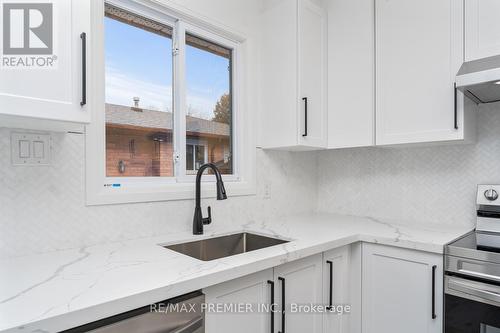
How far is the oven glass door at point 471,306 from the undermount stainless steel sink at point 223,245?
2.58ft

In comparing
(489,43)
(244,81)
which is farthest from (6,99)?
(489,43)

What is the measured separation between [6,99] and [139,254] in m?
0.71

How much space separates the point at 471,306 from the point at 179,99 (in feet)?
5.76

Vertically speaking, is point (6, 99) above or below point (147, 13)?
below

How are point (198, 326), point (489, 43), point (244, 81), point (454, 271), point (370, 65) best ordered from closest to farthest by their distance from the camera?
1. point (198, 326)
2. point (454, 271)
3. point (489, 43)
4. point (370, 65)
5. point (244, 81)

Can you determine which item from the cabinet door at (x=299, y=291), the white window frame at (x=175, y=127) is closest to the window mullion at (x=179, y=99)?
the white window frame at (x=175, y=127)

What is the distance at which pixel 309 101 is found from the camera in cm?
209

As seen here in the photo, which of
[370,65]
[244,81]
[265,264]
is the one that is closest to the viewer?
[265,264]

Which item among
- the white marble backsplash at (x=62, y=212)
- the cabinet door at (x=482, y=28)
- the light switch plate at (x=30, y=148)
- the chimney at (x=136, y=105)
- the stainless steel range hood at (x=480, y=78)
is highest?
the cabinet door at (x=482, y=28)

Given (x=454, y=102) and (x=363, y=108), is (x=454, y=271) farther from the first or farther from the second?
(x=363, y=108)

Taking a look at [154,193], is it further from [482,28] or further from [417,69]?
[482,28]

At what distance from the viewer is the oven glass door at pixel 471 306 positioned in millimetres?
1295

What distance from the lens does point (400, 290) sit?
1.57m

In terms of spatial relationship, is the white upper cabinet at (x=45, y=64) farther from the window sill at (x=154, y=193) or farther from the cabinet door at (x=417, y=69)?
the cabinet door at (x=417, y=69)
